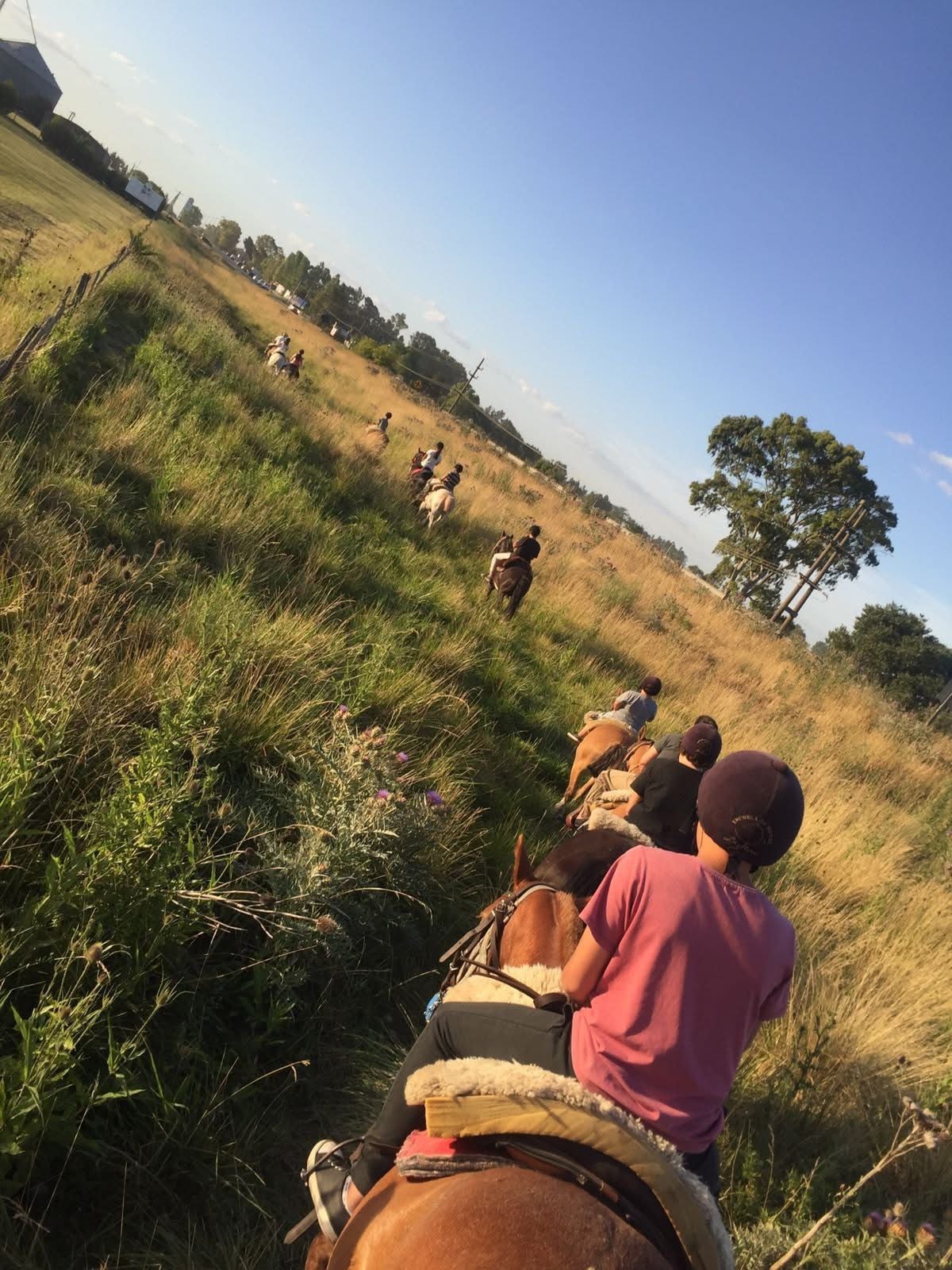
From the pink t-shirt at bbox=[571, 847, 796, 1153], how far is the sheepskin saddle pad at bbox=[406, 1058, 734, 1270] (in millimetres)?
129

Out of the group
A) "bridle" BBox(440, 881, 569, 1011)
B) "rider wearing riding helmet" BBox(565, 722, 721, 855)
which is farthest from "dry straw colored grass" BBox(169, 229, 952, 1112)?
"bridle" BBox(440, 881, 569, 1011)

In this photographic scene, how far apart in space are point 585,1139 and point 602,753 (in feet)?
15.9

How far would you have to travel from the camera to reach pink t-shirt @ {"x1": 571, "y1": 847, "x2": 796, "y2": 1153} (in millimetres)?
1994

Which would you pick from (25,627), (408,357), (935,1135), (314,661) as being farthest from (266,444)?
(408,357)

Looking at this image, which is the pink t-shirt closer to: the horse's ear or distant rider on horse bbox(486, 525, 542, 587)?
the horse's ear

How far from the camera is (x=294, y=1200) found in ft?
8.67

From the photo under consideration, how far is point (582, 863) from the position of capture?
3555 millimetres

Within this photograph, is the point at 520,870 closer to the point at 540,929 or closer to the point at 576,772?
the point at 540,929

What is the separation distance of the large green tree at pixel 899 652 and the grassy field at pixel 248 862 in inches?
A: 1096

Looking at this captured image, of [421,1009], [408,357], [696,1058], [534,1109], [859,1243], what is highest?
[408,357]

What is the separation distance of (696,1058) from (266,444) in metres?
9.26

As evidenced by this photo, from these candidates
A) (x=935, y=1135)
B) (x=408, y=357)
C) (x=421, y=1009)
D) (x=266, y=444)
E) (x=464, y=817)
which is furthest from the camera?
(x=408, y=357)

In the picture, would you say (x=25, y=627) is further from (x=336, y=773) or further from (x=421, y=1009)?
(x=421, y=1009)

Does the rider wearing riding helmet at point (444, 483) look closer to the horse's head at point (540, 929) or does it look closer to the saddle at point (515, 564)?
the saddle at point (515, 564)
